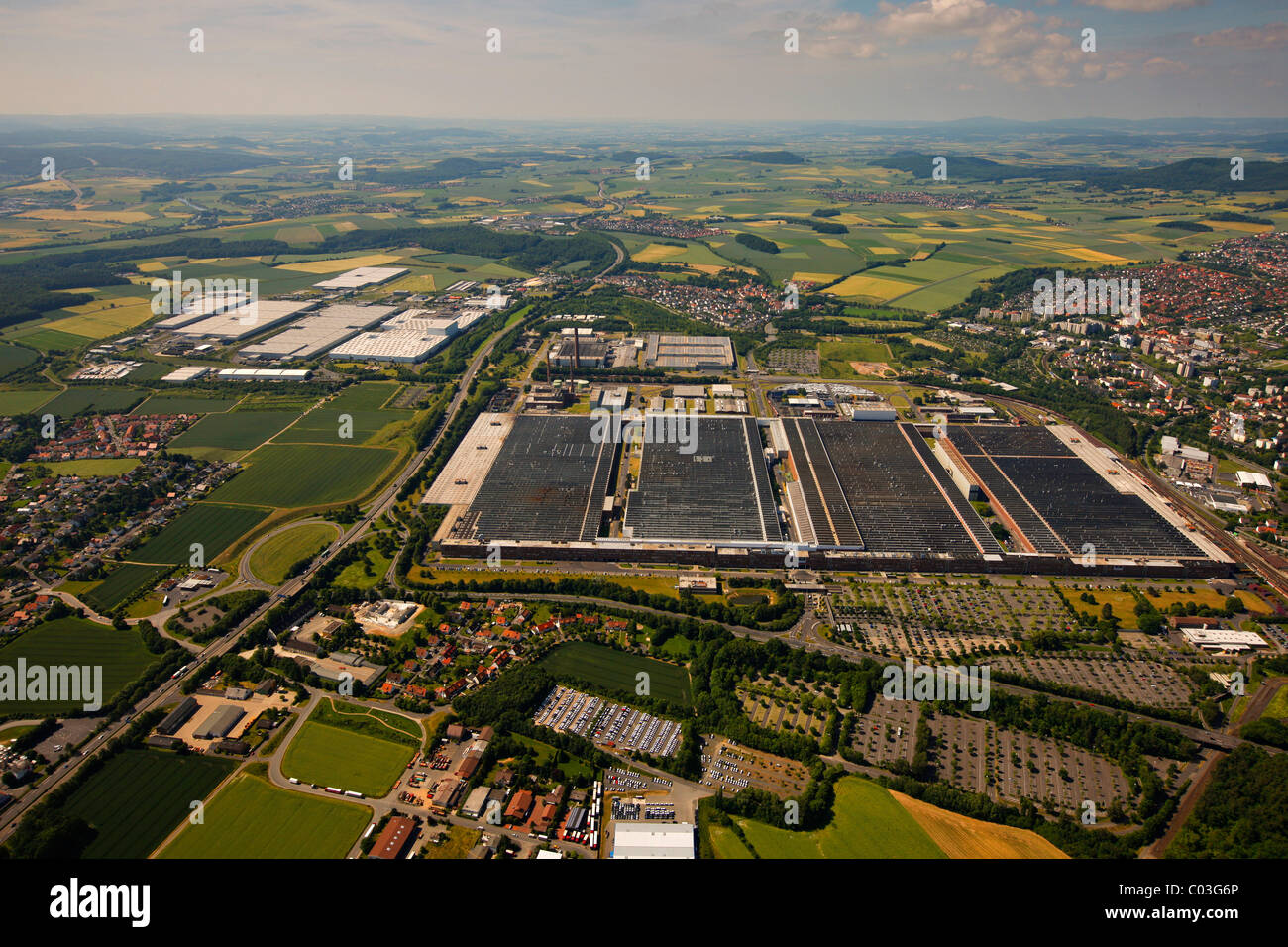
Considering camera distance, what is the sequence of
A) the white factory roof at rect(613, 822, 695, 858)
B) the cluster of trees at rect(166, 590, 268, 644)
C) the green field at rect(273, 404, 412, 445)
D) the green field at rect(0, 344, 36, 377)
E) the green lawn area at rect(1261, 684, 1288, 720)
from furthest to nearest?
the green field at rect(0, 344, 36, 377), the green field at rect(273, 404, 412, 445), the cluster of trees at rect(166, 590, 268, 644), the green lawn area at rect(1261, 684, 1288, 720), the white factory roof at rect(613, 822, 695, 858)

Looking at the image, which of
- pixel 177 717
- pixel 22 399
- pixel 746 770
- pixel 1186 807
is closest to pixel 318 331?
pixel 22 399

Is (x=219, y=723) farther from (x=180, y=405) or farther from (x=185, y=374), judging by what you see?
(x=185, y=374)

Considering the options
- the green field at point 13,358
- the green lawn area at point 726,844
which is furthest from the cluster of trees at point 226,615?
the green field at point 13,358

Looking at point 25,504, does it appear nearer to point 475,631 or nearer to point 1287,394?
point 475,631

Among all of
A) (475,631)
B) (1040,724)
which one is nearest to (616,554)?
(475,631)

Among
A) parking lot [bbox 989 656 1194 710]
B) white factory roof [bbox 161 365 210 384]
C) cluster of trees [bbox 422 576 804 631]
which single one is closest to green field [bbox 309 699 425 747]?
cluster of trees [bbox 422 576 804 631]

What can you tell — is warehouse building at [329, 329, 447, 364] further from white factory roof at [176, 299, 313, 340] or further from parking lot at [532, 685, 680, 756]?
parking lot at [532, 685, 680, 756]
